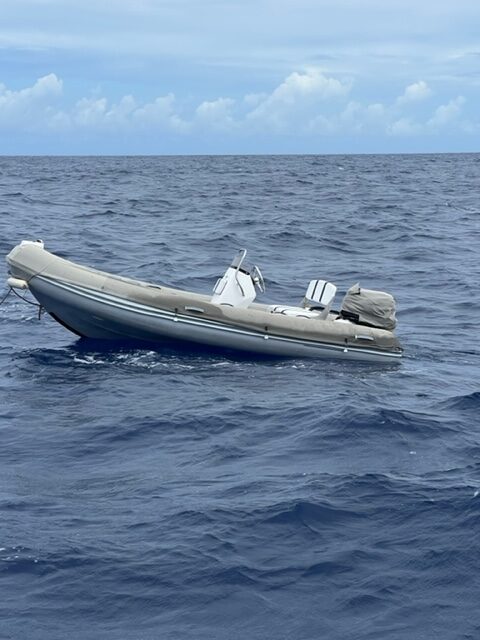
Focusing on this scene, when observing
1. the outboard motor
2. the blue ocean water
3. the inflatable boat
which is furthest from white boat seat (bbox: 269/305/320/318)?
the blue ocean water

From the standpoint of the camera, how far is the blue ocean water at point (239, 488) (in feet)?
28.0

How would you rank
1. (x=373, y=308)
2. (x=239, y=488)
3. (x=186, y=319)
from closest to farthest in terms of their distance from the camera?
(x=239, y=488) → (x=186, y=319) → (x=373, y=308)

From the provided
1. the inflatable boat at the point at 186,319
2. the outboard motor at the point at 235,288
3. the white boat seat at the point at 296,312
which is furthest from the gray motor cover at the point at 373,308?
the outboard motor at the point at 235,288

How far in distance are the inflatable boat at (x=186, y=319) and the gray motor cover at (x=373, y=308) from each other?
24 millimetres

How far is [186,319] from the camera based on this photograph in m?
17.5

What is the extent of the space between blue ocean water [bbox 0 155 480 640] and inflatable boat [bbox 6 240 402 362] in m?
0.38

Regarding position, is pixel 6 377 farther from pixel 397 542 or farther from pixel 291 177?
pixel 291 177

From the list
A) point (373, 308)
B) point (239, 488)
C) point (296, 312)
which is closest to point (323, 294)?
point (296, 312)

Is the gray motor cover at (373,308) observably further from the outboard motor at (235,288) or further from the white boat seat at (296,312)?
the outboard motor at (235,288)

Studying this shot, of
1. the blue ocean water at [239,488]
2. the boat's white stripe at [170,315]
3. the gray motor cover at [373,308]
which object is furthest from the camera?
the gray motor cover at [373,308]

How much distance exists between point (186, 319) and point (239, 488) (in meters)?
6.67

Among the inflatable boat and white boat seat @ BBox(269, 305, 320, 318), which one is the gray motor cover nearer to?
the inflatable boat

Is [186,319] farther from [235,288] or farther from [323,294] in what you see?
[323,294]

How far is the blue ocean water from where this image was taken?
8.55m
